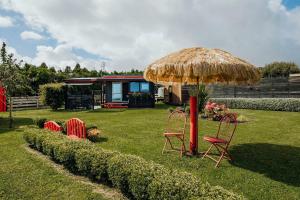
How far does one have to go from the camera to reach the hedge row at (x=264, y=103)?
2012cm

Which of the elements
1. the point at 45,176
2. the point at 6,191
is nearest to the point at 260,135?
the point at 45,176

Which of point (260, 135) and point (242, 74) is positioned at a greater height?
point (242, 74)

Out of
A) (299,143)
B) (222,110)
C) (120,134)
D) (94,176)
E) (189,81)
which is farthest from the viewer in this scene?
(222,110)

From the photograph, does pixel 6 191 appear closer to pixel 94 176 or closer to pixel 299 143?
pixel 94 176

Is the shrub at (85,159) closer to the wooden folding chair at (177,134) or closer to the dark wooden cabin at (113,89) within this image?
the wooden folding chair at (177,134)

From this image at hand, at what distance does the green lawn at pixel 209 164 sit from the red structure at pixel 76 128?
862 millimetres

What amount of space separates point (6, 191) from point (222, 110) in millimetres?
12602

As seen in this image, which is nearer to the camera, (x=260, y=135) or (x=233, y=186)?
(x=233, y=186)

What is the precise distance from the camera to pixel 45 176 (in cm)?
742

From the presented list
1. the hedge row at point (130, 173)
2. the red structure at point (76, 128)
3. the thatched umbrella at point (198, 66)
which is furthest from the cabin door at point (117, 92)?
the hedge row at point (130, 173)

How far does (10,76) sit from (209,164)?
11708mm

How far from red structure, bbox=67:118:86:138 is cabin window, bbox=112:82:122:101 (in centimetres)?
1677

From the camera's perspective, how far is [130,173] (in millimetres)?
5883

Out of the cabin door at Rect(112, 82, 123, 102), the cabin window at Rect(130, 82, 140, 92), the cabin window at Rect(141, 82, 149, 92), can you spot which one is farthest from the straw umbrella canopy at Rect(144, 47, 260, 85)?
the cabin door at Rect(112, 82, 123, 102)
